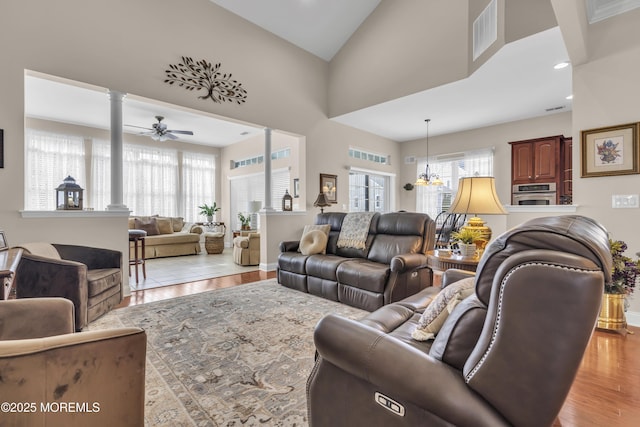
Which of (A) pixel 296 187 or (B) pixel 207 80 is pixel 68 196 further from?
(A) pixel 296 187

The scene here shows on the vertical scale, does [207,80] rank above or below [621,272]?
above

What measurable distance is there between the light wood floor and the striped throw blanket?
88.6 inches

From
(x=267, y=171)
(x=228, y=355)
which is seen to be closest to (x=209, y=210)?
(x=267, y=171)

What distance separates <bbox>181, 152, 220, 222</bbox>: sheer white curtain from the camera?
8.17 m

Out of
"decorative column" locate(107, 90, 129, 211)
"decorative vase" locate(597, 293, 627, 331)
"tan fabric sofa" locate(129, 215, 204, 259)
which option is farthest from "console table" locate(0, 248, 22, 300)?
"tan fabric sofa" locate(129, 215, 204, 259)

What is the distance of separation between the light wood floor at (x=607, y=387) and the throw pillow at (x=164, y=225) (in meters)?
7.61

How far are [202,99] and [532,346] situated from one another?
190 inches

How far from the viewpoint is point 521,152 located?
5.88m

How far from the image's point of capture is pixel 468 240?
246 centimetres

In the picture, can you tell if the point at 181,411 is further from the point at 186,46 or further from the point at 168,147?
the point at 168,147

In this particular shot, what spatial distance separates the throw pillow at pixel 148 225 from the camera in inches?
268

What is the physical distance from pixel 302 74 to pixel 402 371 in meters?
5.86

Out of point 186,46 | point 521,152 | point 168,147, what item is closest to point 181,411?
point 186,46

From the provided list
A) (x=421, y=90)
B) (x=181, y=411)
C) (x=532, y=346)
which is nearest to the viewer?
(x=532, y=346)
